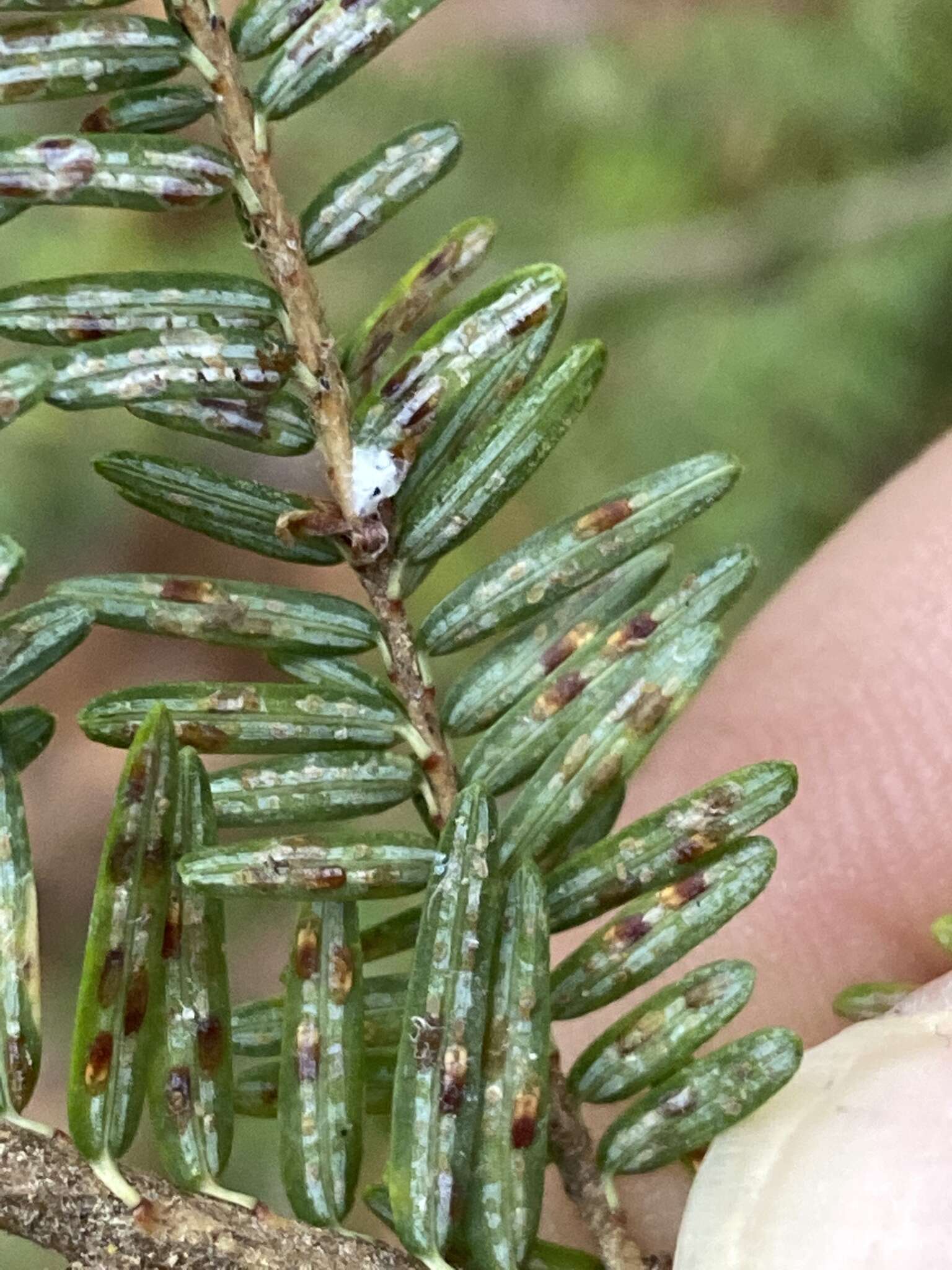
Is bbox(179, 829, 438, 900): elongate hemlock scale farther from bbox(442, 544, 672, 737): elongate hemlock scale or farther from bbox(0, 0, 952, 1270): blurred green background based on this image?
bbox(0, 0, 952, 1270): blurred green background

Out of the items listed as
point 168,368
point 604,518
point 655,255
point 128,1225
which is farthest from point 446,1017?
point 655,255

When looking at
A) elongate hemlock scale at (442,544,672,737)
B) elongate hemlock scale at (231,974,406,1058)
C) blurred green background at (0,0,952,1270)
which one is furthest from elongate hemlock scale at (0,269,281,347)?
blurred green background at (0,0,952,1270)

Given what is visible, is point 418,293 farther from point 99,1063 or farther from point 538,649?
point 99,1063

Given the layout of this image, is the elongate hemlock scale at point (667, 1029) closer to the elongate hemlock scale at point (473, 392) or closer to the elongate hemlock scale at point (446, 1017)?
the elongate hemlock scale at point (446, 1017)

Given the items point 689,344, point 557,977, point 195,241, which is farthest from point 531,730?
point 195,241

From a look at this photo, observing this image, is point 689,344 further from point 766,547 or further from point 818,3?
point 818,3

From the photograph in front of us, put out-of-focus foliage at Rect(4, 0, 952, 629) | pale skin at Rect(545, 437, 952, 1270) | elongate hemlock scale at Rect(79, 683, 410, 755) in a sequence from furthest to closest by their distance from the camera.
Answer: out-of-focus foliage at Rect(4, 0, 952, 629), pale skin at Rect(545, 437, 952, 1270), elongate hemlock scale at Rect(79, 683, 410, 755)

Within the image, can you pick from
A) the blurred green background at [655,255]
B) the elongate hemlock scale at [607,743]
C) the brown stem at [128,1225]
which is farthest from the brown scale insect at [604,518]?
the blurred green background at [655,255]
